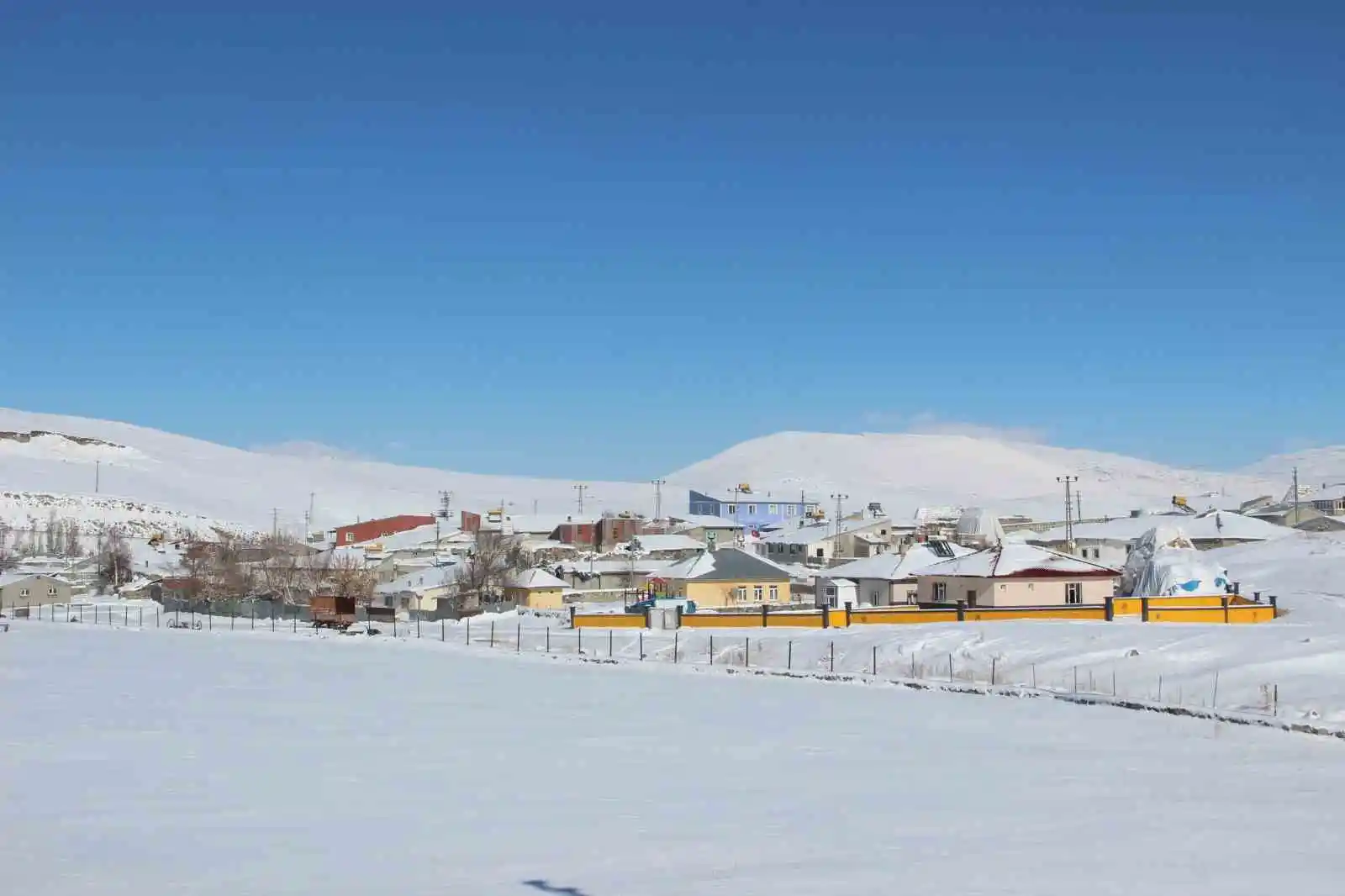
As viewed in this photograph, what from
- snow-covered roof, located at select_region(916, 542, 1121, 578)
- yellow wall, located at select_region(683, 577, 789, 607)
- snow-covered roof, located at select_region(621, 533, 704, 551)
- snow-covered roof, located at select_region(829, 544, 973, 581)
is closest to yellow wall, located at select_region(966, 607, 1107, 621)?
snow-covered roof, located at select_region(916, 542, 1121, 578)

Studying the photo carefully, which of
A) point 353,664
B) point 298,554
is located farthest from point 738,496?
point 353,664

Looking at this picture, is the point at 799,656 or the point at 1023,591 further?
the point at 1023,591

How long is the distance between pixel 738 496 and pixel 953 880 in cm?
13605

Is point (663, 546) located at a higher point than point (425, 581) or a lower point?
higher

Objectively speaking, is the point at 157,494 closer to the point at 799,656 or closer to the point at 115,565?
the point at 115,565

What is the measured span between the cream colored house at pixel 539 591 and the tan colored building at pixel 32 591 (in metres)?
25.0

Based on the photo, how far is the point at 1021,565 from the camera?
4441 cm

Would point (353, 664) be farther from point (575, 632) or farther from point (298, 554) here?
point (298, 554)

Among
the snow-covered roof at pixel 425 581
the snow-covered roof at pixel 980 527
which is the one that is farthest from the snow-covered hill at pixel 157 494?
the snow-covered roof at pixel 980 527

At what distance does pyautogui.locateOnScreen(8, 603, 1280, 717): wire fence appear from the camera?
2659 cm

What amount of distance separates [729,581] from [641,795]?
36440 millimetres

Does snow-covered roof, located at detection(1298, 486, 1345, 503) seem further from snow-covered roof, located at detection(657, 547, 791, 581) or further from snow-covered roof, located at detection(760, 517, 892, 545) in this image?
snow-covered roof, located at detection(657, 547, 791, 581)

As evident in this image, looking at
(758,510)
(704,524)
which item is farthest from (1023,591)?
(758,510)

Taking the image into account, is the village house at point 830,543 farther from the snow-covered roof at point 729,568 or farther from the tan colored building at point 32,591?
the tan colored building at point 32,591
